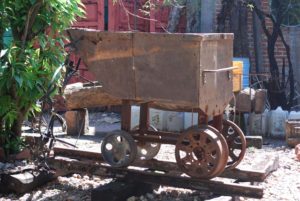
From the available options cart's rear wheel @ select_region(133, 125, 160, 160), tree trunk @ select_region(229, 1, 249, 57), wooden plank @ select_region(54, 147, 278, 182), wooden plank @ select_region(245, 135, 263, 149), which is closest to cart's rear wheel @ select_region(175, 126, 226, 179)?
wooden plank @ select_region(54, 147, 278, 182)

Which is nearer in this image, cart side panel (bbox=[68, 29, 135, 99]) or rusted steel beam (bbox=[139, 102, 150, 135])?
cart side panel (bbox=[68, 29, 135, 99])

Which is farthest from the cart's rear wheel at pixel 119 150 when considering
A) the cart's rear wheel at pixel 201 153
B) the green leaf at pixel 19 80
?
the green leaf at pixel 19 80

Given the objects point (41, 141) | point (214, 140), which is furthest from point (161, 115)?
point (214, 140)

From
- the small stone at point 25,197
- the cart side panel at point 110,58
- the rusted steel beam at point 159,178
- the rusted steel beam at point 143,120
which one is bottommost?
the small stone at point 25,197

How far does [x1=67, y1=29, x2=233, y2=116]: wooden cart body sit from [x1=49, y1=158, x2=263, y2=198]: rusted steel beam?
0.64m

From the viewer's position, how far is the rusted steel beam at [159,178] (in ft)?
16.0

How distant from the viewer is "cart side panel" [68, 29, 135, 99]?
17.2 feet

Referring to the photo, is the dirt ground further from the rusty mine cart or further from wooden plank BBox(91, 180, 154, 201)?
the rusty mine cart

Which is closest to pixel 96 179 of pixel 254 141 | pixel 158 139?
pixel 158 139

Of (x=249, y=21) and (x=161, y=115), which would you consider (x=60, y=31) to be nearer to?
(x=161, y=115)

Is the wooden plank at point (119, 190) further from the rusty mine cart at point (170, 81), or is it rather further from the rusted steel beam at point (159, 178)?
the rusty mine cart at point (170, 81)

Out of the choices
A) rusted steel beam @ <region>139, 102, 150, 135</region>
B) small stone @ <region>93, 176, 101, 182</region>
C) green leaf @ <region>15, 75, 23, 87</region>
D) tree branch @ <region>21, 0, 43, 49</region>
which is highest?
tree branch @ <region>21, 0, 43, 49</region>

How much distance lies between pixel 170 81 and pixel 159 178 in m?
0.88

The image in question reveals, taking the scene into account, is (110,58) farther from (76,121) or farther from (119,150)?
(76,121)
